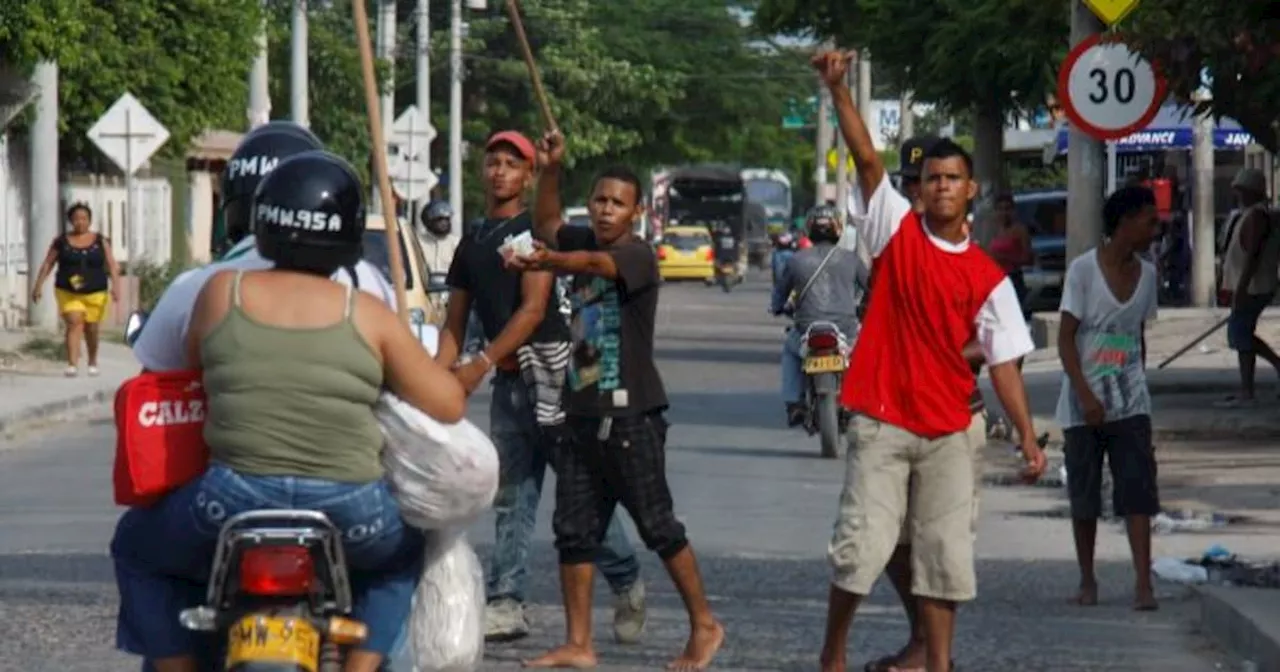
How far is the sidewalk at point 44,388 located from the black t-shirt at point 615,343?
11228 millimetres

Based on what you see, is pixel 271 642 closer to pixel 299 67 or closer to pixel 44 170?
pixel 44 170

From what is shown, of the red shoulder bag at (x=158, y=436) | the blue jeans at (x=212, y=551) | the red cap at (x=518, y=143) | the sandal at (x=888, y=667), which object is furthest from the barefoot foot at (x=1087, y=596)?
the red shoulder bag at (x=158, y=436)

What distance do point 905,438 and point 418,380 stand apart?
3.17 m

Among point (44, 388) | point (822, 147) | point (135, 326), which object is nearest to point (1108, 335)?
point (135, 326)

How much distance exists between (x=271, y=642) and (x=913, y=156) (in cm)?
477

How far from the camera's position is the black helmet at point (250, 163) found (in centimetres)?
662

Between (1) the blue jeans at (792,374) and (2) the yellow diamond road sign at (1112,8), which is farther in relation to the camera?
(1) the blue jeans at (792,374)

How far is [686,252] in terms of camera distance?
73.7 meters

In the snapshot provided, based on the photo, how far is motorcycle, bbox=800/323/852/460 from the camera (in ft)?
60.6

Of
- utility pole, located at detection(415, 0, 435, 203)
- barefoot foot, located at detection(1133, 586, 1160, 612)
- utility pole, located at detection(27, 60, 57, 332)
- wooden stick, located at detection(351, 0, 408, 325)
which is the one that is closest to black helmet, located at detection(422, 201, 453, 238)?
utility pole, located at detection(27, 60, 57, 332)

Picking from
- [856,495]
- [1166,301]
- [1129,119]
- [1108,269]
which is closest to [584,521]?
[856,495]

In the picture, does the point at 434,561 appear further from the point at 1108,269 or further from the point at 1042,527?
the point at 1042,527

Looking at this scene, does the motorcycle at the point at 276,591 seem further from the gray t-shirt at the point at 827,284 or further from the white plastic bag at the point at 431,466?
the gray t-shirt at the point at 827,284

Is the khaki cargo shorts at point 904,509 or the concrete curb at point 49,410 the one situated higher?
the khaki cargo shorts at point 904,509
